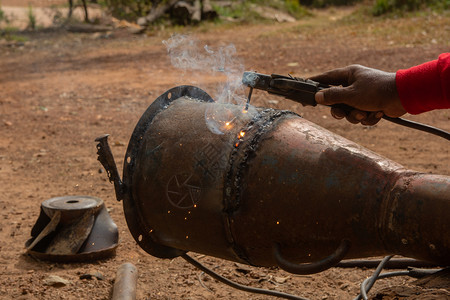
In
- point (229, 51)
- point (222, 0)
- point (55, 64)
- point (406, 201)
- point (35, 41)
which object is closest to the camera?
point (406, 201)

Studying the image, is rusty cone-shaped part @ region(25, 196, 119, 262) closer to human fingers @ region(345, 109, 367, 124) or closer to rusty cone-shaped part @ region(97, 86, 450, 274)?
rusty cone-shaped part @ region(97, 86, 450, 274)

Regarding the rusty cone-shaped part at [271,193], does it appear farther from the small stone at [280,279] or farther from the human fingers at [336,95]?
the small stone at [280,279]

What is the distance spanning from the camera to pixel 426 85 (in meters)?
1.92

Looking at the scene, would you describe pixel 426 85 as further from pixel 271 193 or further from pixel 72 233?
pixel 72 233

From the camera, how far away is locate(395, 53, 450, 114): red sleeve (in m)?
1.89

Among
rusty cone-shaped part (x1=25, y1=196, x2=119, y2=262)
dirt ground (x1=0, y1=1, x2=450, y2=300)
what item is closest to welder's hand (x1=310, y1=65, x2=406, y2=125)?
dirt ground (x1=0, y1=1, x2=450, y2=300)

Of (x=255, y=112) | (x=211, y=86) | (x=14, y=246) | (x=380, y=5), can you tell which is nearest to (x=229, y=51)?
(x=211, y=86)

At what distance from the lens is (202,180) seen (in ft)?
6.54

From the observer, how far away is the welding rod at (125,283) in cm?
284

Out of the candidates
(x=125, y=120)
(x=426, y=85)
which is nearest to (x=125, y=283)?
(x=426, y=85)

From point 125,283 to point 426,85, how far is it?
1.88 meters

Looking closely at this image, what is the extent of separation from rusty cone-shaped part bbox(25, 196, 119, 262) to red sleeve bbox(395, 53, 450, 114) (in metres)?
2.21

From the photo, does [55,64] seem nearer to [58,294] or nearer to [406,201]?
[58,294]

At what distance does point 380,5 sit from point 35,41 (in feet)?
26.2
